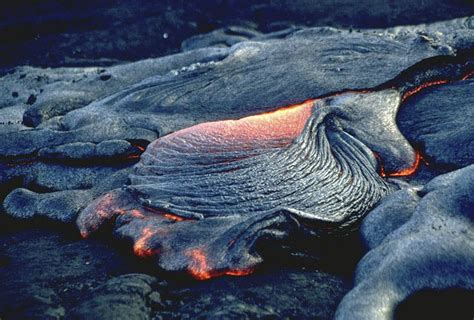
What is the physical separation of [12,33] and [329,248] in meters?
8.16

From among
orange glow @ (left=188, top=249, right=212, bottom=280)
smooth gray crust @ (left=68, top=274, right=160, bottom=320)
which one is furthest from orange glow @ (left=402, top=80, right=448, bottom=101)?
smooth gray crust @ (left=68, top=274, right=160, bottom=320)

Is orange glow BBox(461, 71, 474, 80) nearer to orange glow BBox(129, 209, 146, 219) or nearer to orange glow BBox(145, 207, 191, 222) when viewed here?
orange glow BBox(145, 207, 191, 222)

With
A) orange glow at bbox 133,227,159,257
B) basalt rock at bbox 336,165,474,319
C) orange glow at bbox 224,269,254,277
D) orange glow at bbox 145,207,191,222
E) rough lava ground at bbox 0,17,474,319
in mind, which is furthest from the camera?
orange glow at bbox 145,207,191,222

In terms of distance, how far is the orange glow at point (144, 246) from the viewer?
251 centimetres

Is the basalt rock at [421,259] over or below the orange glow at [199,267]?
over

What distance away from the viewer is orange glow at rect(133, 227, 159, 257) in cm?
251

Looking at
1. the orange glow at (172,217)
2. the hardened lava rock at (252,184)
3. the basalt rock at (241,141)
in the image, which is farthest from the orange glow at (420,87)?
the orange glow at (172,217)

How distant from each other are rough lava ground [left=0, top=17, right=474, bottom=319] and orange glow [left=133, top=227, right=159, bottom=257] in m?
0.07

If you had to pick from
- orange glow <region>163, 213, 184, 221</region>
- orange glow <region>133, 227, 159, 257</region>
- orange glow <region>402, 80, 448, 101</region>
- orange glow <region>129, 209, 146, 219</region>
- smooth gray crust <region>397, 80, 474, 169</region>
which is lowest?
orange glow <region>133, 227, 159, 257</region>

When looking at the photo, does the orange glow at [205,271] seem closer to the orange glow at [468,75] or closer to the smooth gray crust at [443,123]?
the smooth gray crust at [443,123]

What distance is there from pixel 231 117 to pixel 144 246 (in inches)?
64.6

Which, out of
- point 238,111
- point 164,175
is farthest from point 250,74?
point 164,175

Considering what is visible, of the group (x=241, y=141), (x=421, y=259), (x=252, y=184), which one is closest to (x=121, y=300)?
(x=252, y=184)

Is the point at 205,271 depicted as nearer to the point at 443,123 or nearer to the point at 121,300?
the point at 121,300
